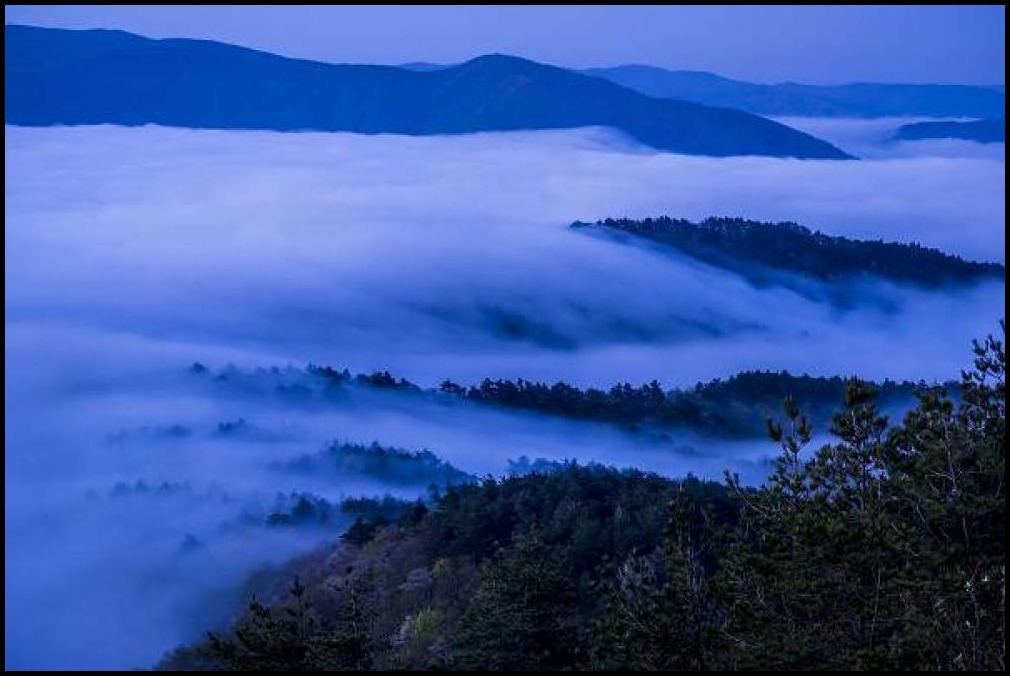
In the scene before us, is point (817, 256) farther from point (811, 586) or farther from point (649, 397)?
point (811, 586)

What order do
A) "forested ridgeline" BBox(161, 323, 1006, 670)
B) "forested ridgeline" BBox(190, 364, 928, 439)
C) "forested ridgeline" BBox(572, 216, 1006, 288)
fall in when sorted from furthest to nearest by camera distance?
"forested ridgeline" BBox(572, 216, 1006, 288) < "forested ridgeline" BBox(190, 364, 928, 439) < "forested ridgeline" BBox(161, 323, 1006, 670)

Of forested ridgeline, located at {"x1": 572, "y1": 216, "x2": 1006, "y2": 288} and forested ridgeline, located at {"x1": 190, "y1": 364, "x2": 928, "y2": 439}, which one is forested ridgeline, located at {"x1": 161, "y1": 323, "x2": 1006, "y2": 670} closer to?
forested ridgeline, located at {"x1": 190, "y1": 364, "x2": 928, "y2": 439}

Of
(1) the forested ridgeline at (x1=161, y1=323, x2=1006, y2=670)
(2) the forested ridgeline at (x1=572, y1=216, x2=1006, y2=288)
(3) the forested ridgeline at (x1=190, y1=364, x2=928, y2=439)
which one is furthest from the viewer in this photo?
(2) the forested ridgeline at (x1=572, y1=216, x2=1006, y2=288)

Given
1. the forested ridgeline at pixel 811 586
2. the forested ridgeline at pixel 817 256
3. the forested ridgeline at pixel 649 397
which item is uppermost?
the forested ridgeline at pixel 817 256

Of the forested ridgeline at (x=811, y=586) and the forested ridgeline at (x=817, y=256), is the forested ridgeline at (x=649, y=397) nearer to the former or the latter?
the forested ridgeline at (x=817, y=256)

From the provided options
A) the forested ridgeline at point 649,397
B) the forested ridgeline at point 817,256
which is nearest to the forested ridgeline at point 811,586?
the forested ridgeline at point 649,397

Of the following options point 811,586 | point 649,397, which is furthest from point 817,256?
point 811,586

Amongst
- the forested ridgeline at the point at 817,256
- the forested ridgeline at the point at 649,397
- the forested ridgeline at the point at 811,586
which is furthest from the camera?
the forested ridgeline at the point at 817,256

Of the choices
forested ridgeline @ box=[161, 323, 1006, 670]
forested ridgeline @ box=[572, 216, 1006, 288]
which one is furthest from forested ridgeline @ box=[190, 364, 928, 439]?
forested ridgeline @ box=[161, 323, 1006, 670]

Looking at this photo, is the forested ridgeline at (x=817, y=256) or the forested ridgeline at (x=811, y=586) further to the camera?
the forested ridgeline at (x=817, y=256)

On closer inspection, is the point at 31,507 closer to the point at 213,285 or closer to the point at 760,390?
the point at 760,390

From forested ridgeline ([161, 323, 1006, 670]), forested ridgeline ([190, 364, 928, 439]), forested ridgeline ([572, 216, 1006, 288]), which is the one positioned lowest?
forested ridgeline ([161, 323, 1006, 670])
